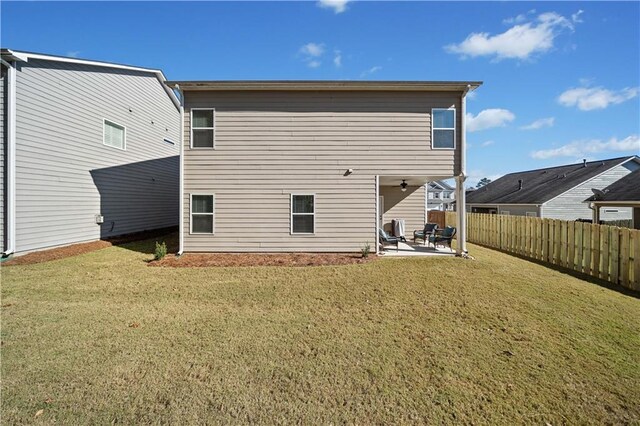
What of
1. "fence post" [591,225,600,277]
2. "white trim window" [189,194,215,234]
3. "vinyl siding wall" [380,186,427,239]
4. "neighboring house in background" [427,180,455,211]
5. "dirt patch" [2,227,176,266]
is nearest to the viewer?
"fence post" [591,225,600,277]

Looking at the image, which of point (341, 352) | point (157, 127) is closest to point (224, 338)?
point (341, 352)

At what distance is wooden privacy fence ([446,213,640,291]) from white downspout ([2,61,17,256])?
16095 millimetres

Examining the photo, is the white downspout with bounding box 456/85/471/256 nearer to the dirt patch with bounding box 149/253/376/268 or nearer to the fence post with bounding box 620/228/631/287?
the dirt patch with bounding box 149/253/376/268

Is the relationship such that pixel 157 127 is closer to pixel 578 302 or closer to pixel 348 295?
pixel 348 295

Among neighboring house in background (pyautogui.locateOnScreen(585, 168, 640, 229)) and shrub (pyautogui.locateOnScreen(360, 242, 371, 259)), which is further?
neighboring house in background (pyautogui.locateOnScreen(585, 168, 640, 229))

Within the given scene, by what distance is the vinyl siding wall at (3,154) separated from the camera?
28.0ft

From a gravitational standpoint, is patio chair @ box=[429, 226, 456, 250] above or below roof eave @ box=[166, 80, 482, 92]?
below

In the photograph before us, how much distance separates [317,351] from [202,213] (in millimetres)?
7388

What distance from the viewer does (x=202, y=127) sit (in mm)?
9992

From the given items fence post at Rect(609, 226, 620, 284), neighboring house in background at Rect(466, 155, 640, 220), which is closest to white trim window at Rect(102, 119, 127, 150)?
fence post at Rect(609, 226, 620, 284)

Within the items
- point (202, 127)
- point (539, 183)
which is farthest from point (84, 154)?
point (539, 183)

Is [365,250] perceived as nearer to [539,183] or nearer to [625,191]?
[625,191]

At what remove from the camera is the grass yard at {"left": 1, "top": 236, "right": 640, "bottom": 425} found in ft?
9.47

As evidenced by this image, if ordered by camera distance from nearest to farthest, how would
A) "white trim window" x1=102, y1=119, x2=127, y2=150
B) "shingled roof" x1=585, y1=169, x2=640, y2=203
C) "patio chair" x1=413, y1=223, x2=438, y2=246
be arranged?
"patio chair" x1=413, y1=223, x2=438, y2=246
"white trim window" x1=102, y1=119, x2=127, y2=150
"shingled roof" x1=585, y1=169, x2=640, y2=203
